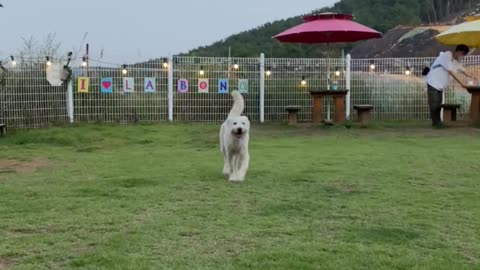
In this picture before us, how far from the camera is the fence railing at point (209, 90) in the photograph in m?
10.3

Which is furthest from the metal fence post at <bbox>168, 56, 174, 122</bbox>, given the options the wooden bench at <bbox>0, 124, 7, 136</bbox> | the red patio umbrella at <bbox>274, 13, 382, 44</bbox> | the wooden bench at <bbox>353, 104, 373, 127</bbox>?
the wooden bench at <bbox>353, 104, 373, 127</bbox>

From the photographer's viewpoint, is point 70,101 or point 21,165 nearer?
point 21,165

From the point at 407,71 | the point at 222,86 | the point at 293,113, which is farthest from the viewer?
the point at 407,71

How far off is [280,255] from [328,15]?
8.45 meters

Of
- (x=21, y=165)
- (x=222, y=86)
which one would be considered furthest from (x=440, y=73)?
(x=21, y=165)

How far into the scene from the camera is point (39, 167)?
609cm

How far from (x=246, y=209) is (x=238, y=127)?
1.22m

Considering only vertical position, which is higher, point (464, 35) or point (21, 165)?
point (464, 35)

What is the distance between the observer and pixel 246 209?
387cm

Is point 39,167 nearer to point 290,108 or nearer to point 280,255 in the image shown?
point 280,255

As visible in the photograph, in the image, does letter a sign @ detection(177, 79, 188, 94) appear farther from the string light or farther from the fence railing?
the string light

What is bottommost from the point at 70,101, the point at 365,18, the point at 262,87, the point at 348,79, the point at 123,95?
the point at 70,101

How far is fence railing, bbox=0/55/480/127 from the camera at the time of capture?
1034 cm

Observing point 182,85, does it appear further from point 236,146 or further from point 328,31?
point 236,146
